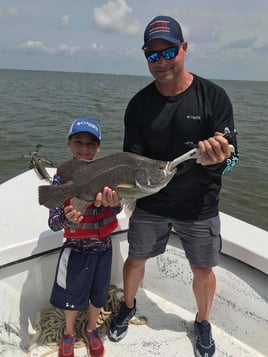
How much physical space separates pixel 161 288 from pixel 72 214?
166cm

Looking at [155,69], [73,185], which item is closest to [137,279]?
[73,185]

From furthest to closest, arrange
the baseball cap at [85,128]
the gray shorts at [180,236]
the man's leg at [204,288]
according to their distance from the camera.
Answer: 1. the man's leg at [204,288]
2. the gray shorts at [180,236]
3. the baseball cap at [85,128]

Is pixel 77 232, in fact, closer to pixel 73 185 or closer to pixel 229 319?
pixel 73 185

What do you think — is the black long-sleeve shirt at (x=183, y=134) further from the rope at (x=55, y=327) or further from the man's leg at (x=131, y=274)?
the rope at (x=55, y=327)

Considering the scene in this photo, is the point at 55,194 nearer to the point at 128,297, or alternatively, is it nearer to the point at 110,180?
the point at 110,180

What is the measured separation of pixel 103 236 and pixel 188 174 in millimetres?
756

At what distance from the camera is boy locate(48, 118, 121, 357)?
8.96 ft

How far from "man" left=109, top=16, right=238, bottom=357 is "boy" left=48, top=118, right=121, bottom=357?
28cm

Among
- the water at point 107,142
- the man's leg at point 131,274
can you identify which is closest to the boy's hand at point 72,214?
the man's leg at point 131,274

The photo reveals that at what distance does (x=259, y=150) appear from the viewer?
43.7 ft

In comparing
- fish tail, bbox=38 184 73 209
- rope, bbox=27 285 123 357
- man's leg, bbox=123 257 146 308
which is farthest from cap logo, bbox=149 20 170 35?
rope, bbox=27 285 123 357

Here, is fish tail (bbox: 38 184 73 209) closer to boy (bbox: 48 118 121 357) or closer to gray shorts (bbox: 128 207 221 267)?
boy (bbox: 48 118 121 357)

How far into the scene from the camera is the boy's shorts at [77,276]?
2.80 meters

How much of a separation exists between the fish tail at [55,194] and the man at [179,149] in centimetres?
64
